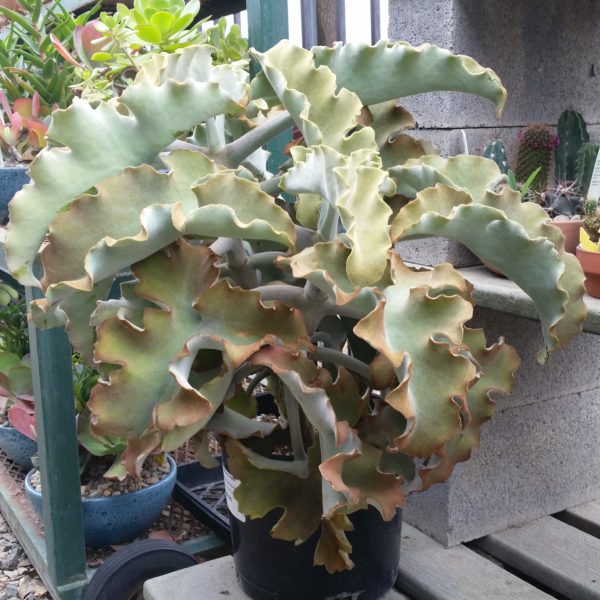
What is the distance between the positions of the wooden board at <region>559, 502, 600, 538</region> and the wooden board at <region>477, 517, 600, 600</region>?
0.20ft

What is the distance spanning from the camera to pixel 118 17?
1.52 meters

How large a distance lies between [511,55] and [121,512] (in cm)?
128

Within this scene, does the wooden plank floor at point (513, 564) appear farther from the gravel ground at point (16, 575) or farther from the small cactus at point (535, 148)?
the gravel ground at point (16, 575)

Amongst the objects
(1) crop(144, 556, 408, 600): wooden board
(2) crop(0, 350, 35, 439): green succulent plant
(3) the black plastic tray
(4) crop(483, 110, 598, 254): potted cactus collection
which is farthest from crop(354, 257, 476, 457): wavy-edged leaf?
(2) crop(0, 350, 35, 439): green succulent plant

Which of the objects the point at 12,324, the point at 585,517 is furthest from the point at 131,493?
the point at 585,517

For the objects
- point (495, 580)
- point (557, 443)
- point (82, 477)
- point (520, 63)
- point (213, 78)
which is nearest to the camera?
point (213, 78)

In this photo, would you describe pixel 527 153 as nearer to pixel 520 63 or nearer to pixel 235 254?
pixel 520 63

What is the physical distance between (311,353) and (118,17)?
3.25 ft

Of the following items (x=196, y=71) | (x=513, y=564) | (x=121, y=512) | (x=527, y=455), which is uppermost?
(x=196, y=71)

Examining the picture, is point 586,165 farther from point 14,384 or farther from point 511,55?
point 14,384

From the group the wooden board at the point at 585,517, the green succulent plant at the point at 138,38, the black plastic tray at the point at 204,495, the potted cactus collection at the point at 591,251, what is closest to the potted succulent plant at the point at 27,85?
the green succulent plant at the point at 138,38

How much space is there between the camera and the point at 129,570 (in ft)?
4.80

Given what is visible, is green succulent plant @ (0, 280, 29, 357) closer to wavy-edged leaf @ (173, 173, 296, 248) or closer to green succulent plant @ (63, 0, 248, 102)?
green succulent plant @ (63, 0, 248, 102)

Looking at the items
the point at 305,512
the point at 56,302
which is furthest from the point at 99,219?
the point at 305,512
